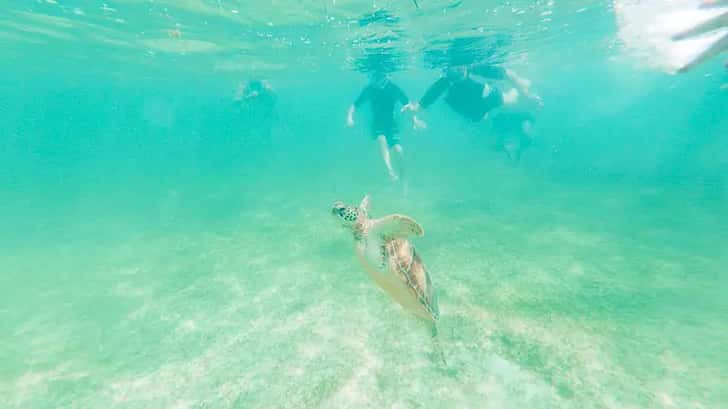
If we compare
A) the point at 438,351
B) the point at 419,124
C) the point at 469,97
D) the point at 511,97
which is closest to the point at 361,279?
the point at 438,351

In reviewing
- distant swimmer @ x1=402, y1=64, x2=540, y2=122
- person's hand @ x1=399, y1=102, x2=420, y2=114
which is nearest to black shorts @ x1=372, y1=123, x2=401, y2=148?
distant swimmer @ x1=402, y1=64, x2=540, y2=122

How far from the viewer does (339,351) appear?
5.62m

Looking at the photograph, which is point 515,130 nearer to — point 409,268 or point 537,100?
point 537,100

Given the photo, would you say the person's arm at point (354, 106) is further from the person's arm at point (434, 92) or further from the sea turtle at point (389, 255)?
the sea turtle at point (389, 255)

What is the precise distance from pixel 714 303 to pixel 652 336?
204 centimetres

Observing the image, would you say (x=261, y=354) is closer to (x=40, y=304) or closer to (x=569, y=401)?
(x=569, y=401)

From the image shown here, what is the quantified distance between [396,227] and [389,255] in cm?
41

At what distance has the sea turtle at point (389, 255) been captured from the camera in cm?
311

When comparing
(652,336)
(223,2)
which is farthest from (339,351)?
(223,2)

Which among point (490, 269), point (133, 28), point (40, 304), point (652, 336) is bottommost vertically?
point (40, 304)

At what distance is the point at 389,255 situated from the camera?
3.19 m

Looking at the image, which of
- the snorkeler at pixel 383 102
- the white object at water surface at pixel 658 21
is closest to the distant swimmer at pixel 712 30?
the snorkeler at pixel 383 102

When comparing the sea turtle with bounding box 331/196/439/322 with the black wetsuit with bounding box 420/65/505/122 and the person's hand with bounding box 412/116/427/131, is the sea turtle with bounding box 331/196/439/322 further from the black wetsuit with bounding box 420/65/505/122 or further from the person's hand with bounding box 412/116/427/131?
the black wetsuit with bounding box 420/65/505/122

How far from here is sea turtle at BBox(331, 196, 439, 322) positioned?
10.2 feet
